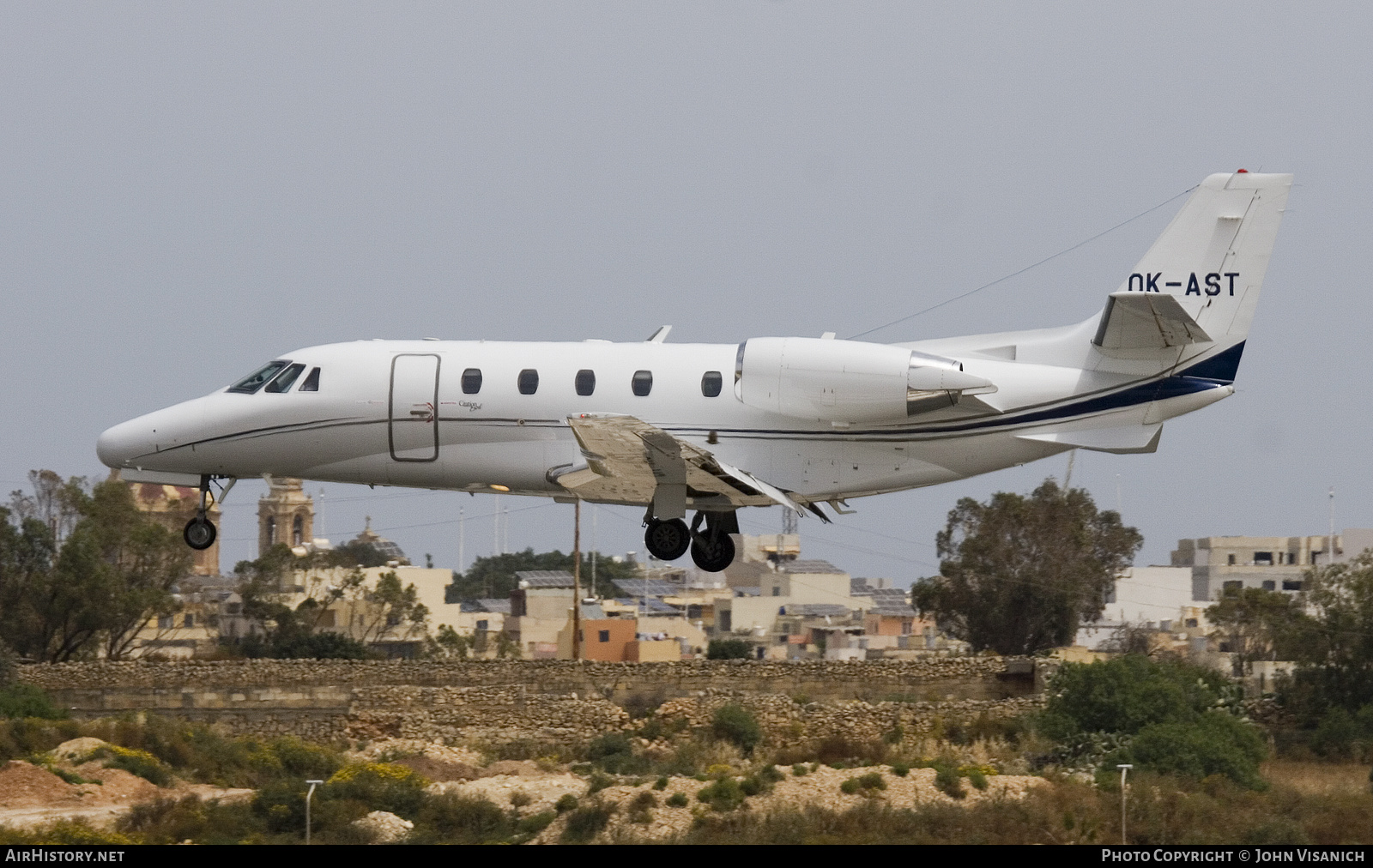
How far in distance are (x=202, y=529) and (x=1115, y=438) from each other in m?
13.7

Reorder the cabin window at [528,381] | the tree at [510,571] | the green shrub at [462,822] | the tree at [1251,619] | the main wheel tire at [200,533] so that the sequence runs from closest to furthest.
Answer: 1. the cabin window at [528,381]
2. the main wheel tire at [200,533]
3. the green shrub at [462,822]
4. the tree at [1251,619]
5. the tree at [510,571]

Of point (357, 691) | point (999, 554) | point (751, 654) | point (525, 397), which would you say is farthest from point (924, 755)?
point (751, 654)

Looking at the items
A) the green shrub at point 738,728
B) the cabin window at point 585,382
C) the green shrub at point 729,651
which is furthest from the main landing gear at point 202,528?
the green shrub at point 729,651

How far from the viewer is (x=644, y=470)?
23.0 metres

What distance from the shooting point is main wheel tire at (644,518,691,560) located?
2434cm

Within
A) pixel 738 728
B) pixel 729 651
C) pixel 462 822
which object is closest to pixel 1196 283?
pixel 462 822

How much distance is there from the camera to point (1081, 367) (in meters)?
23.2

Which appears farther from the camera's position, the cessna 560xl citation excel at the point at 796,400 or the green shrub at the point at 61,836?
the green shrub at the point at 61,836

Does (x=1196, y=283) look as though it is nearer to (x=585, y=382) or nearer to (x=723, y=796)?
(x=585, y=382)

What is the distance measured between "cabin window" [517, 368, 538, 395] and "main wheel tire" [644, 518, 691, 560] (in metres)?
2.56

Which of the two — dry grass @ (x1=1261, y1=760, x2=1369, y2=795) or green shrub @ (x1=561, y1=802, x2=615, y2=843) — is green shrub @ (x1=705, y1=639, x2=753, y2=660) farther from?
green shrub @ (x1=561, y1=802, x2=615, y2=843)

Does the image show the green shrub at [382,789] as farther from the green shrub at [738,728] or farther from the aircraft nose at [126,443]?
the green shrub at [738,728]

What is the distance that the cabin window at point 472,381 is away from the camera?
24094 mm

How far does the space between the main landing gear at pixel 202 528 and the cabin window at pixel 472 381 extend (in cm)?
472
